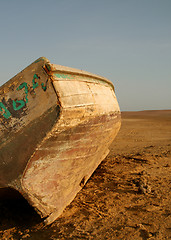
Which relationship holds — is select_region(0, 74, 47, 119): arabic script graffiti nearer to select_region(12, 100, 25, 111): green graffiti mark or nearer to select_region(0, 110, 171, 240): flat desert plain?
select_region(12, 100, 25, 111): green graffiti mark

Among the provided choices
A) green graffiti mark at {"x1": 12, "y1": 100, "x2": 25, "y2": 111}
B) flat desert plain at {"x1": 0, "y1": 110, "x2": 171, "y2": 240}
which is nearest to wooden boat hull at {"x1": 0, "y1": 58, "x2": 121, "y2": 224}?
green graffiti mark at {"x1": 12, "y1": 100, "x2": 25, "y2": 111}

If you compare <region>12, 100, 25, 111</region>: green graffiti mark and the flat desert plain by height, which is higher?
<region>12, 100, 25, 111</region>: green graffiti mark

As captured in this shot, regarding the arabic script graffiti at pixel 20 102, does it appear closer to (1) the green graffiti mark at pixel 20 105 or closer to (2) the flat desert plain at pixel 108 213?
(1) the green graffiti mark at pixel 20 105

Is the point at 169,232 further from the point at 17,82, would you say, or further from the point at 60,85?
the point at 17,82

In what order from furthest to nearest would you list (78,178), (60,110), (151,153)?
(151,153) → (78,178) → (60,110)

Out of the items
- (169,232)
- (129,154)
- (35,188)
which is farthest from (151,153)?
(35,188)

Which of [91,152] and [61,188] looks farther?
[91,152]

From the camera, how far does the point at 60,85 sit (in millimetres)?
2234

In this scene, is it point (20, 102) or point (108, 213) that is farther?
point (108, 213)

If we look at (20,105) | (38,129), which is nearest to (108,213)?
(38,129)

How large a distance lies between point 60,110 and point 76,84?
50cm

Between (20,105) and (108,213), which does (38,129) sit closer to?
(20,105)

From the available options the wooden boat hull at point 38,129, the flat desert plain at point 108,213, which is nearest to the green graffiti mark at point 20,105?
the wooden boat hull at point 38,129

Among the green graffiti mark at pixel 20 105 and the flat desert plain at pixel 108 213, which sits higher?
the green graffiti mark at pixel 20 105
